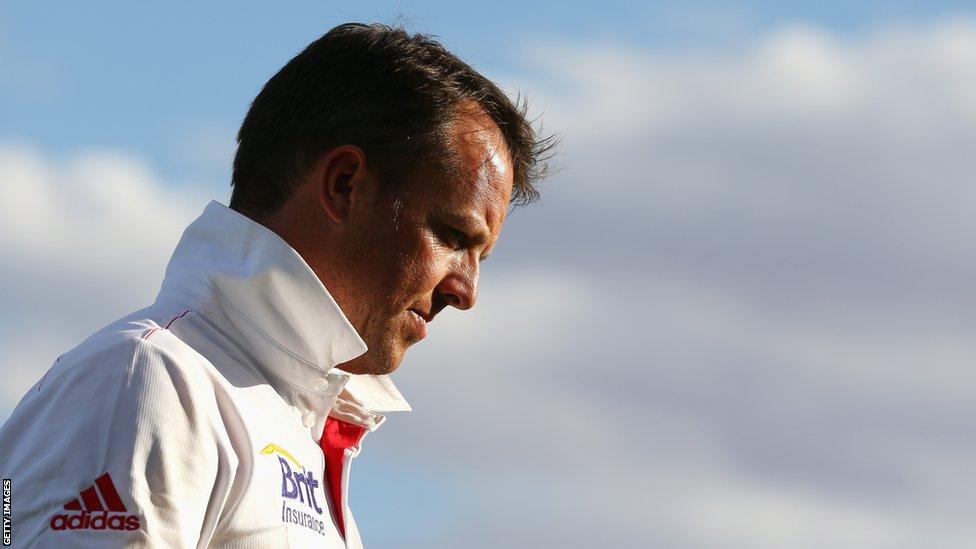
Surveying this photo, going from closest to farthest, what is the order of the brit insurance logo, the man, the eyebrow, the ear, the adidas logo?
1. the adidas logo
2. the man
3. the brit insurance logo
4. the ear
5. the eyebrow

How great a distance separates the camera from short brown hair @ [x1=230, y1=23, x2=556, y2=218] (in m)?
5.36

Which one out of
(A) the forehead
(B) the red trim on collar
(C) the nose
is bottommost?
(B) the red trim on collar

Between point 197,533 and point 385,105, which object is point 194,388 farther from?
point 385,105

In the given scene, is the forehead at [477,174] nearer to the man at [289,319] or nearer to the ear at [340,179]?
the man at [289,319]

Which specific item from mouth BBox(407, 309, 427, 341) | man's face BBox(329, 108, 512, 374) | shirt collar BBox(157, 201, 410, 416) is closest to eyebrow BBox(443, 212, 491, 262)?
man's face BBox(329, 108, 512, 374)

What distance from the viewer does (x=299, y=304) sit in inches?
193

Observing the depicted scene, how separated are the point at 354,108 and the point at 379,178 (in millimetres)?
323

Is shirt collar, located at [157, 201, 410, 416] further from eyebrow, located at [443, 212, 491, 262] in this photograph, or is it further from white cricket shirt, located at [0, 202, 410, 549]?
eyebrow, located at [443, 212, 491, 262]

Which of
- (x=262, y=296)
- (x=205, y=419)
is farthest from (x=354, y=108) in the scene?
(x=205, y=419)

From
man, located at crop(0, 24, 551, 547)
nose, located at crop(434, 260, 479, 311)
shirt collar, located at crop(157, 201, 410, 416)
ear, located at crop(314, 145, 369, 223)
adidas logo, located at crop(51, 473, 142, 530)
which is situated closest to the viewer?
adidas logo, located at crop(51, 473, 142, 530)

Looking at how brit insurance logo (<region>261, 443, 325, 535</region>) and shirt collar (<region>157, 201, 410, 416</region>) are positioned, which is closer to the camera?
brit insurance logo (<region>261, 443, 325, 535</region>)

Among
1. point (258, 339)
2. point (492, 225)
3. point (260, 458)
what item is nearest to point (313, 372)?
point (258, 339)

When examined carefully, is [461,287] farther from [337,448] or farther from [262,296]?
[262,296]

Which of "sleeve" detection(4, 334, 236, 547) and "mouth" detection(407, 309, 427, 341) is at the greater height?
"mouth" detection(407, 309, 427, 341)
